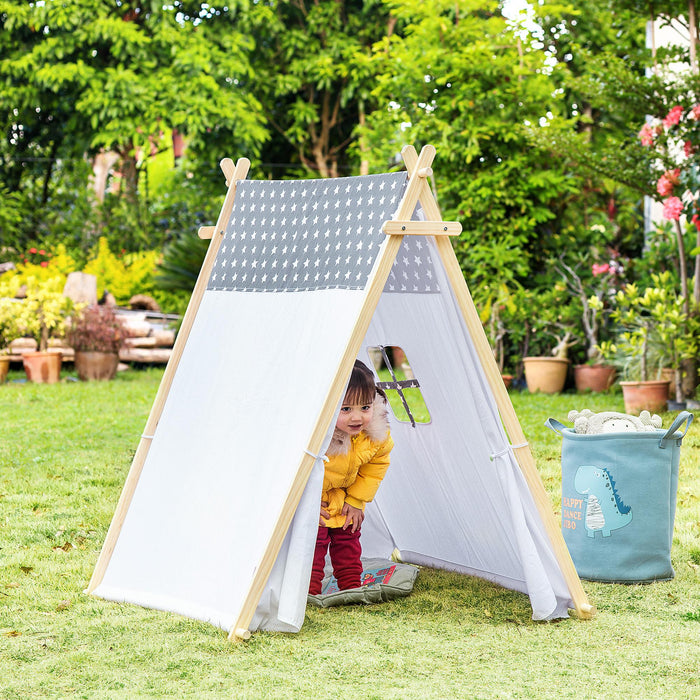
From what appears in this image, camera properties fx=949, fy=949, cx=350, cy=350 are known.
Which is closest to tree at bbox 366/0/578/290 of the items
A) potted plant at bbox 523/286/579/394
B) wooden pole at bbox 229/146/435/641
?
potted plant at bbox 523/286/579/394

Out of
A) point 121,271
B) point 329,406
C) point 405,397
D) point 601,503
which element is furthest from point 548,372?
point 329,406

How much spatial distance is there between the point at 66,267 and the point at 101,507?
942 cm

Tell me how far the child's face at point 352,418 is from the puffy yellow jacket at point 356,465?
28 millimetres

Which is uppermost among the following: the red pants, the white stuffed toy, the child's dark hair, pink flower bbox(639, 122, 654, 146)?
pink flower bbox(639, 122, 654, 146)

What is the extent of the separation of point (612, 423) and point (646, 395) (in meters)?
4.46

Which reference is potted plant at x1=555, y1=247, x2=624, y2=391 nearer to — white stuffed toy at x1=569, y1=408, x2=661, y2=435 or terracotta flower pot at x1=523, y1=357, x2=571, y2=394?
terracotta flower pot at x1=523, y1=357, x2=571, y2=394

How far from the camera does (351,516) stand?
366cm

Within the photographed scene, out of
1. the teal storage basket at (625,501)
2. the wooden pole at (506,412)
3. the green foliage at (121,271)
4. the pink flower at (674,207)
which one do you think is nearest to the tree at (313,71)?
the green foliage at (121,271)

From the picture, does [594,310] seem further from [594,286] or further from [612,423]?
[612,423]

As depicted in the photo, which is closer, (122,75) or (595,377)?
(595,377)

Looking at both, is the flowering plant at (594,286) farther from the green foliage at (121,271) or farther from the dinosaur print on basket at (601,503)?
the green foliage at (121,271)

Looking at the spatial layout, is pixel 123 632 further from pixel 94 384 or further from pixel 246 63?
pixel 246 63

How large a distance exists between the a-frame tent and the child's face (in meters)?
0.34

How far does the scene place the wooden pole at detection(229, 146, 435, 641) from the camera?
304 cm
